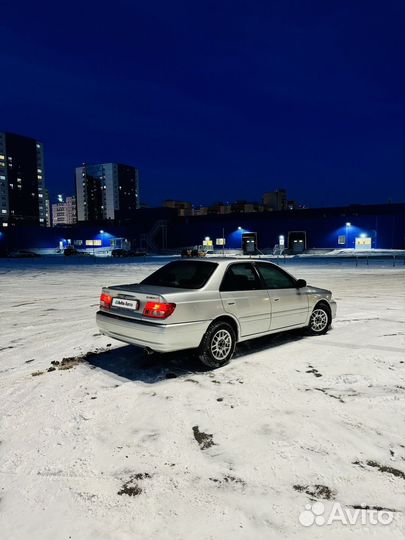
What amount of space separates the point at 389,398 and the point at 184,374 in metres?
2.75

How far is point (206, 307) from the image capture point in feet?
18.3

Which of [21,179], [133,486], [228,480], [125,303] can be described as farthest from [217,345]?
[21,179]

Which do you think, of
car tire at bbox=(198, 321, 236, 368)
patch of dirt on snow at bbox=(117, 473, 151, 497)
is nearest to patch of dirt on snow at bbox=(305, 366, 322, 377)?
car tire at bbox=(198, 321, 236, 368)

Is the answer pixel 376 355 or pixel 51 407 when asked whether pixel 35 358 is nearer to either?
pixel 51 407

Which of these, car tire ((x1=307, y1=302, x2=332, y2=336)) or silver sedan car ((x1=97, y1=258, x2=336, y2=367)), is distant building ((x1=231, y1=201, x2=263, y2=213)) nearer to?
car tire ((x1=307, y1=302, x2=332, y2=336))

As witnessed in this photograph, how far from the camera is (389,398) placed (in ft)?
15.5

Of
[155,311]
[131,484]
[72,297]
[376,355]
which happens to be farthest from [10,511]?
[72,297]

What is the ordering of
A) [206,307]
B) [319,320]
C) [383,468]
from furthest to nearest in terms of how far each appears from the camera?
[319,320]
[206,307]
[383,468]

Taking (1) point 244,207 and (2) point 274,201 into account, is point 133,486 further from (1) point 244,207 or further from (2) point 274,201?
(2) point 274,201

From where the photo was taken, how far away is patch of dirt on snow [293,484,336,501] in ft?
9.80

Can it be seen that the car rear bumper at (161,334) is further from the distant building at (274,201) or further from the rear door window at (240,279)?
the distant building at (274,201)

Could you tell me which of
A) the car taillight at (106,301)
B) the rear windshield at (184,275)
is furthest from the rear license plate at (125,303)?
the rear windshield at (184,275)

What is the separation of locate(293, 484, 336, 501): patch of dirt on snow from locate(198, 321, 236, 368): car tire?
2683 millimetres

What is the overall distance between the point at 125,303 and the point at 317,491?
3690 millimetres
